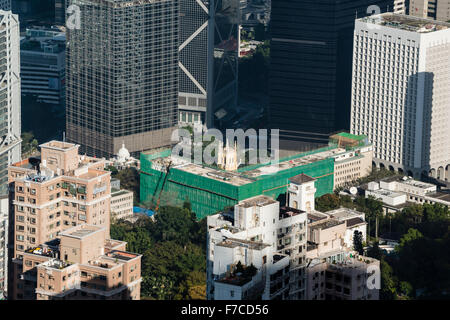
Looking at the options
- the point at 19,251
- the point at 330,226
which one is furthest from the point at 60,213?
the point at 330,226

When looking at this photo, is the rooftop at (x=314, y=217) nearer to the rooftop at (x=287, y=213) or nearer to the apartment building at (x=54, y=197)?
the rooftop at (x=287, y=213)

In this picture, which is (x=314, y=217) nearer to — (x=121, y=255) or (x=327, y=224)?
(x=327, y=224)

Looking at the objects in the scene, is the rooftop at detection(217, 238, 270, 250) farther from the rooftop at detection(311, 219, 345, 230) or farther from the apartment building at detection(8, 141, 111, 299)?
the apartment building at detection(8, 141, 111, 299)

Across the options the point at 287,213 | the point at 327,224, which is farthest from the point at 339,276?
the point at 327,224

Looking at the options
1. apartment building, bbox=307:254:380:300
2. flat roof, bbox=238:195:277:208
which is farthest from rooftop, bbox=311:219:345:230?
flat roof, bbox=238:195:277:208

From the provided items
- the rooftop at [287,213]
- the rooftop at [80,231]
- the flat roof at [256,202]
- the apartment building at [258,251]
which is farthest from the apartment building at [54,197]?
the flat roof at [256,202]
